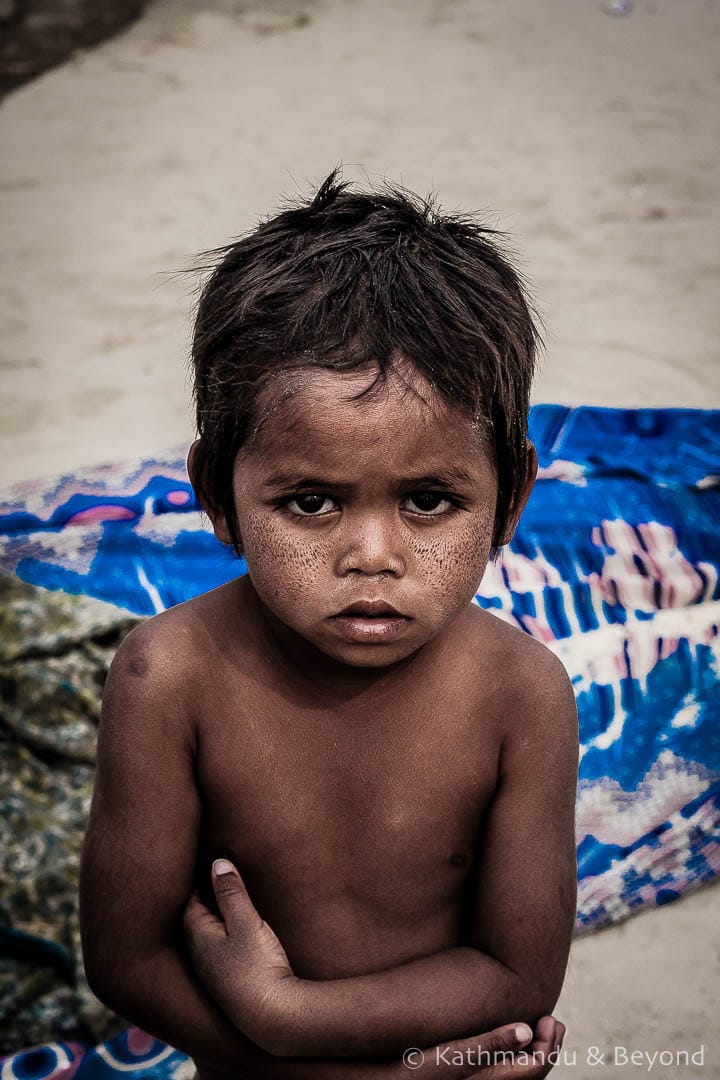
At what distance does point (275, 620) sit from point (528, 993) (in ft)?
2.00

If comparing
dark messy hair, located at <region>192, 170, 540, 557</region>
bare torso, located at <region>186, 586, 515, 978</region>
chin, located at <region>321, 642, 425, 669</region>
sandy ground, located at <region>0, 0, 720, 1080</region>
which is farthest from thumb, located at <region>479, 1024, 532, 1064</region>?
sandy ground, located at <region>0, 0, 720, 1080</region>

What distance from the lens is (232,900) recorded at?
64.5 inches

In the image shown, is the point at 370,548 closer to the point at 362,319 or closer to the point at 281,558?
the point at 281,558

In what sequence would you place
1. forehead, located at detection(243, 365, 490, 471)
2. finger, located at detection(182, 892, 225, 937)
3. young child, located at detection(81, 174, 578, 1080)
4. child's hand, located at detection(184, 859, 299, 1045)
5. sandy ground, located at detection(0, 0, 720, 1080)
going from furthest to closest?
1. sandy ground, located at detection(0, 0, 720, 1080)
2. finger, located at detection(182, 892, 225, 937)
3. child's hand, located at detection(184, 859, 299, 1045)
4. young child, located at detection(81, 174, 578, 1080)
5. forehead, located at detection(243, 365, 490, 471)

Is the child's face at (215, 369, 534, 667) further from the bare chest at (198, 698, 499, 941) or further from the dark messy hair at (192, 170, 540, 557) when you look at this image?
the bare chest at (198, 698, 499, 941)

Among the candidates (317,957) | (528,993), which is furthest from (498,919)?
(317,957)

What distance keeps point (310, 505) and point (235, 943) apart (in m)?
0.63

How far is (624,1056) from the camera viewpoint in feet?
7.06

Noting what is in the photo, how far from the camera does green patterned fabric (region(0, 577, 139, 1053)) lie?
6.96 ft

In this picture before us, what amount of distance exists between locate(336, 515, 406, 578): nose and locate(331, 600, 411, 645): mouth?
0.16 feet

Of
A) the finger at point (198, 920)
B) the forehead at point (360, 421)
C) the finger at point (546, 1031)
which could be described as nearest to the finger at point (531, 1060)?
the finger at point (546, 1031)

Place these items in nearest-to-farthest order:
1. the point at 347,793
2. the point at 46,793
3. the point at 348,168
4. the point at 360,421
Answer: the point at 360,421 < the point at 347,793 < the point at 46,793 < the point at 348,168

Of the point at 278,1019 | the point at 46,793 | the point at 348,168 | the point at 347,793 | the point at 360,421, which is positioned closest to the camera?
the point at 360,421

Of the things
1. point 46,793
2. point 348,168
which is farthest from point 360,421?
point 348,168
